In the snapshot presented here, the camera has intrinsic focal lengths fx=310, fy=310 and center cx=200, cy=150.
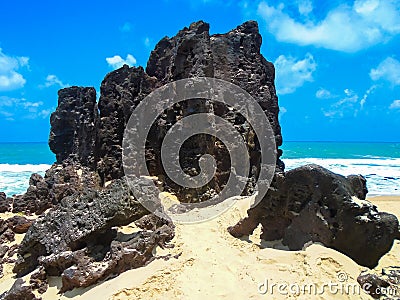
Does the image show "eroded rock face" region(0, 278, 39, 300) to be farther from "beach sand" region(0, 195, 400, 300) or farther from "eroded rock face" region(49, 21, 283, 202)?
"eroded rock face" region(49, 21, 283, 202)

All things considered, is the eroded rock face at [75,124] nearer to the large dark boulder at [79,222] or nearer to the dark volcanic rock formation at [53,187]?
the dark volcanic rock formation at [53,187]

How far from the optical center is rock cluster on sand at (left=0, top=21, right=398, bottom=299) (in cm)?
489

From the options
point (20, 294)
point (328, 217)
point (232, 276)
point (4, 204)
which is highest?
point (328, 217)

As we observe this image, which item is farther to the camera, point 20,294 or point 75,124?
point 75,124

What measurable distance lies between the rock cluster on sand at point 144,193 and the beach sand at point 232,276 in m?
0.32

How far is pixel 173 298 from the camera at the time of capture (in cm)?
390

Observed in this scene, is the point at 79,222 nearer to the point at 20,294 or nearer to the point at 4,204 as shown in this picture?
the point at 20,294

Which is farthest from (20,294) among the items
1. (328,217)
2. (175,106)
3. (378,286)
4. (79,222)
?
(175,106)

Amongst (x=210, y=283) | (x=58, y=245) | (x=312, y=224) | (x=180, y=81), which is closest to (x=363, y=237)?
(x=312, y=224)

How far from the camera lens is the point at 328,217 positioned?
5.07m

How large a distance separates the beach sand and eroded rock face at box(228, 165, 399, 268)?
34 centimetres

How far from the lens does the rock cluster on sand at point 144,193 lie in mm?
4891

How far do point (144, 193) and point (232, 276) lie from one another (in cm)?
221

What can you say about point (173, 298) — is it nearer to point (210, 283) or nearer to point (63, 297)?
point (210, 283)
